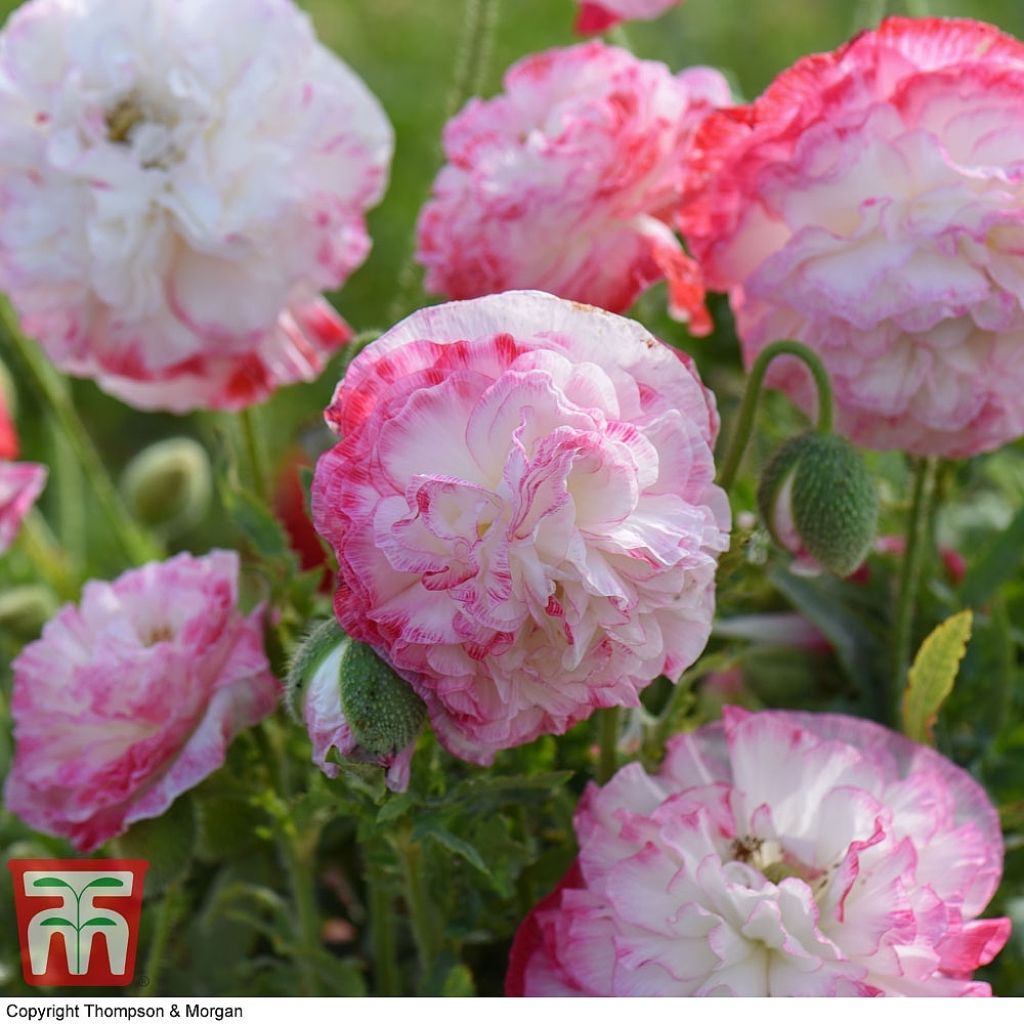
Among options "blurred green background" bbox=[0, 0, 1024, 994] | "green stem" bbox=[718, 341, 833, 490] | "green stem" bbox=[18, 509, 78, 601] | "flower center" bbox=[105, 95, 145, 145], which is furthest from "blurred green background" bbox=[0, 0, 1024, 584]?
"green stem" bbox=[718, 341, 833, 490]

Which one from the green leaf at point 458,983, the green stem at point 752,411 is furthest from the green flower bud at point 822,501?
the green leaf at point 458,983

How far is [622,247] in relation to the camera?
72 centimetres

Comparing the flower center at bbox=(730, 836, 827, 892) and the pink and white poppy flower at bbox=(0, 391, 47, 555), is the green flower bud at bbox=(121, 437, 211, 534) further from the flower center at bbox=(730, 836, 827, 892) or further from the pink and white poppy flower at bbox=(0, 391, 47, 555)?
the flower center at bbox=(730, 836, 827, 892)

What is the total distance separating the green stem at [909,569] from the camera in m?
0.72

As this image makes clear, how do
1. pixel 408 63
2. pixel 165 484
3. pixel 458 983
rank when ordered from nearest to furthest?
pixel 458 983 < pixel 165 484 < pixel 408 63

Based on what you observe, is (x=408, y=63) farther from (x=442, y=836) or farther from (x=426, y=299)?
(x=442, y=836)

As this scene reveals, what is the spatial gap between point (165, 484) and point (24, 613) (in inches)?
6.5

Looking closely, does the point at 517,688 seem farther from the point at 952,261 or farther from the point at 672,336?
the point at 672,336

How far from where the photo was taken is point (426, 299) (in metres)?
0.88

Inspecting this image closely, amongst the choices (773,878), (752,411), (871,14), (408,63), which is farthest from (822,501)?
(408,63)

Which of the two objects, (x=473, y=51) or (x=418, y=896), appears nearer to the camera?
(x=418, y=896)

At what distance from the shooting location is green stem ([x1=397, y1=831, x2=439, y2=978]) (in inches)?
25.6

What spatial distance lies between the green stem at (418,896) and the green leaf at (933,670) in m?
0.22
